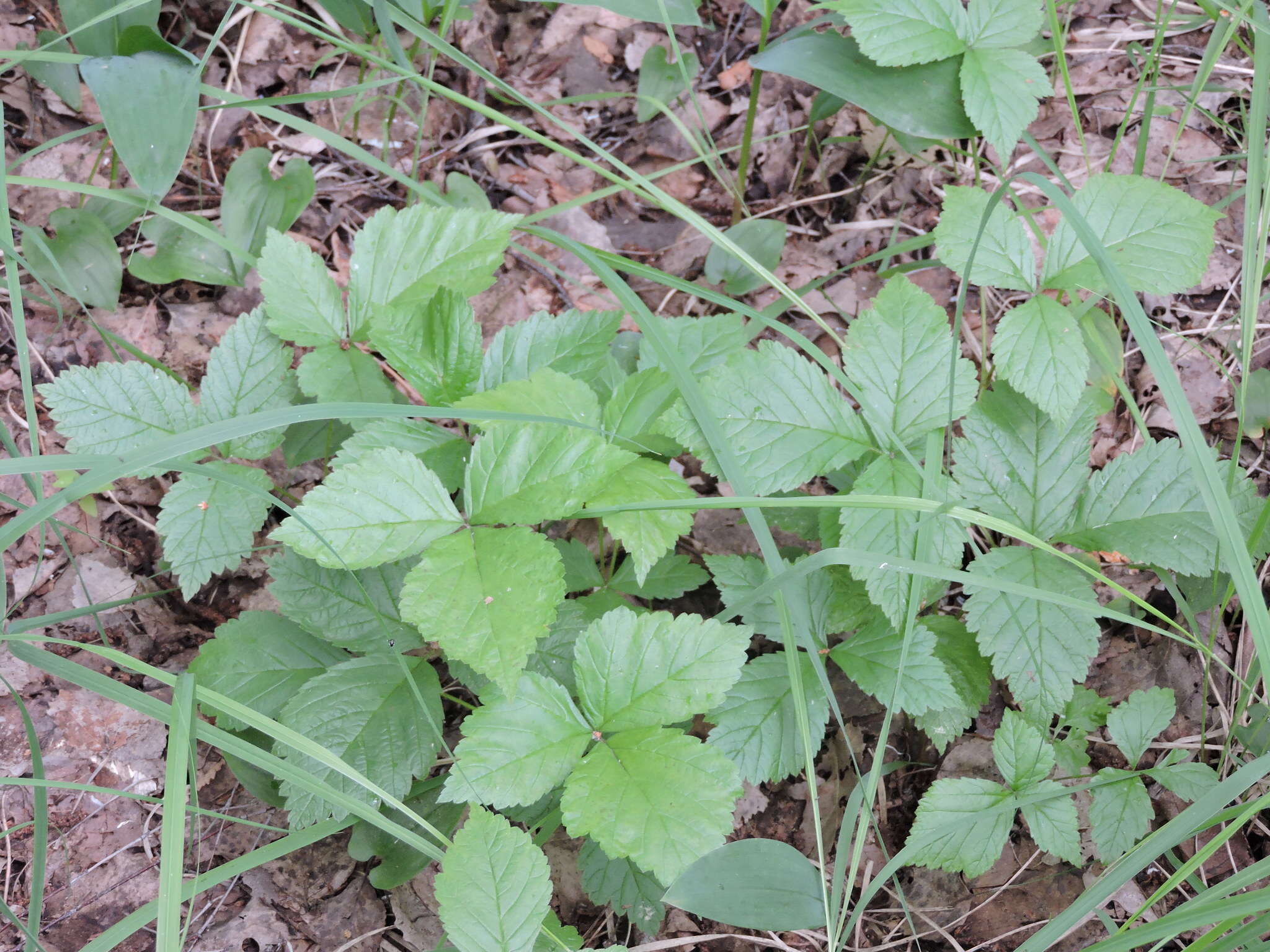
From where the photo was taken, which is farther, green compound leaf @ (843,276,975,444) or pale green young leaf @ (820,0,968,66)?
pale green young leaf @ (820,0,968,66)

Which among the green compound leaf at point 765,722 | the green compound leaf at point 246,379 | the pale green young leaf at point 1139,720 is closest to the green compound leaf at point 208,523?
the green compound leaf at point 246,379

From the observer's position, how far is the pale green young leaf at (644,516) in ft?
4.20

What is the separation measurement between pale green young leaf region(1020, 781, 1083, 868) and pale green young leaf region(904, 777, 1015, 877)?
0.18 ft

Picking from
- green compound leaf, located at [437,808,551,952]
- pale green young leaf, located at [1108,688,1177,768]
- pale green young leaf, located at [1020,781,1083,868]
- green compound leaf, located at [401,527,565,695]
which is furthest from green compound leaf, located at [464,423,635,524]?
pale green young leaf, located at [1108,688,1177,768]

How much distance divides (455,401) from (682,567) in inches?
21.1

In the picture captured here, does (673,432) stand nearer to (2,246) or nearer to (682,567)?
(682,567)

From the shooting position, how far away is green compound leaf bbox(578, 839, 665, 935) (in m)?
1.36

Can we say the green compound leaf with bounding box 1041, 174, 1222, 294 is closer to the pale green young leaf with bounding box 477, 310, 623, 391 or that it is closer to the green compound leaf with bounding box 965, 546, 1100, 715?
the green compound leaf with bounding box 965, 546, 1100, 715

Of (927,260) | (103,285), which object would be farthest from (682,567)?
(103,285)

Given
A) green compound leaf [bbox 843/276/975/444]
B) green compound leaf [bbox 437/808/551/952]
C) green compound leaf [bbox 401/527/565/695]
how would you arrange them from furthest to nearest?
1. green compound leaf [bbox 843/276/975/444]
2. green compound leaf [bbox 401/527/565/695]
3. green compound leaf [bbox 437/808/551/952]

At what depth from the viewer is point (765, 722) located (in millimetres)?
1380

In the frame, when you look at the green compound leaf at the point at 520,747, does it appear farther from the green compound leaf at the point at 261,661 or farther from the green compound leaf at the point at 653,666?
the green compound leaf at the point at 261,661

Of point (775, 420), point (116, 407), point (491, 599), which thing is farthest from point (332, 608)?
point (775, 420)

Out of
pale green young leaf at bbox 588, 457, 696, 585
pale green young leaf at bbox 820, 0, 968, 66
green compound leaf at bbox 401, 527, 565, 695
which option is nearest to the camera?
green compound leaf at bbox 401, 527, 565, 695
